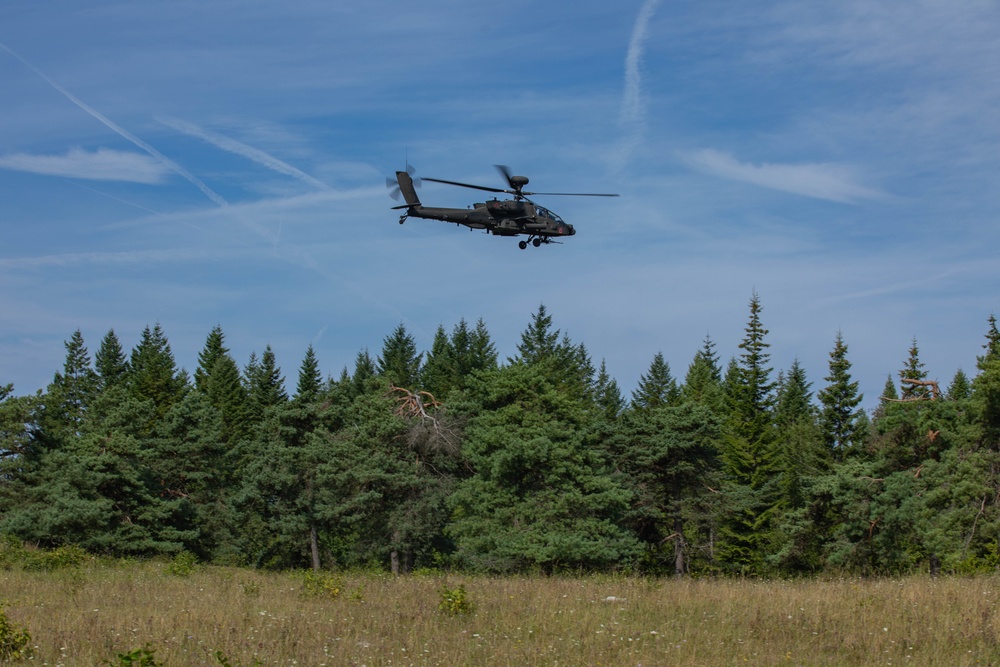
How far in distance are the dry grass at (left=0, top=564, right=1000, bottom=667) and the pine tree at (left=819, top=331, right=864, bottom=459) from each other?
41.9 m

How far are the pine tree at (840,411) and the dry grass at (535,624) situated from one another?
Answer: 41.9 m

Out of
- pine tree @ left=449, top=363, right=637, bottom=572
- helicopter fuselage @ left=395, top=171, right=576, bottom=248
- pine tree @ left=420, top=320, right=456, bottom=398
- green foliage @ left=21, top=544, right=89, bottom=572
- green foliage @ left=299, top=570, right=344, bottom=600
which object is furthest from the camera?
pine tree @ left=420, top=320, right=456, bottom=398

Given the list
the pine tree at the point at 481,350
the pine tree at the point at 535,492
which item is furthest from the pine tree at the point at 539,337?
the pine tree at the point at 535,492

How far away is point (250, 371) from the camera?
110 metres

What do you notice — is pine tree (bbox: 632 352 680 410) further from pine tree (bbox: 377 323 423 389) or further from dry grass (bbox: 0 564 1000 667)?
dry grass (bbox: 0 564 1000 667)

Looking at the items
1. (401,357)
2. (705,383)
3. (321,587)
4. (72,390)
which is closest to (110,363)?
(72,390)

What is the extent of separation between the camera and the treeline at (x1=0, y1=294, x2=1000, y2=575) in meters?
41.3

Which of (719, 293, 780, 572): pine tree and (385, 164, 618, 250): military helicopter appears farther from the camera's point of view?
(719, 293, 780, 572): pine tree

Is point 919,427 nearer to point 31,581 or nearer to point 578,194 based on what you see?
point 578,194

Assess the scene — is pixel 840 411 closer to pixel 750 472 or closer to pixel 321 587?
pixel 750 472

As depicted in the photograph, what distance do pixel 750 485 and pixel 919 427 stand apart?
12.3 meters

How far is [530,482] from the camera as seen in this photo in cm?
4297

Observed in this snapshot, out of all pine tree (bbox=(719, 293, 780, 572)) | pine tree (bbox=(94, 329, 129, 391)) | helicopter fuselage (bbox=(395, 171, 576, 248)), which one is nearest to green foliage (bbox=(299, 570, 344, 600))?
helicopter fuselage (bbox=(395, 171, 576, 248))

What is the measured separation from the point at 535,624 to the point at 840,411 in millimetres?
49410
